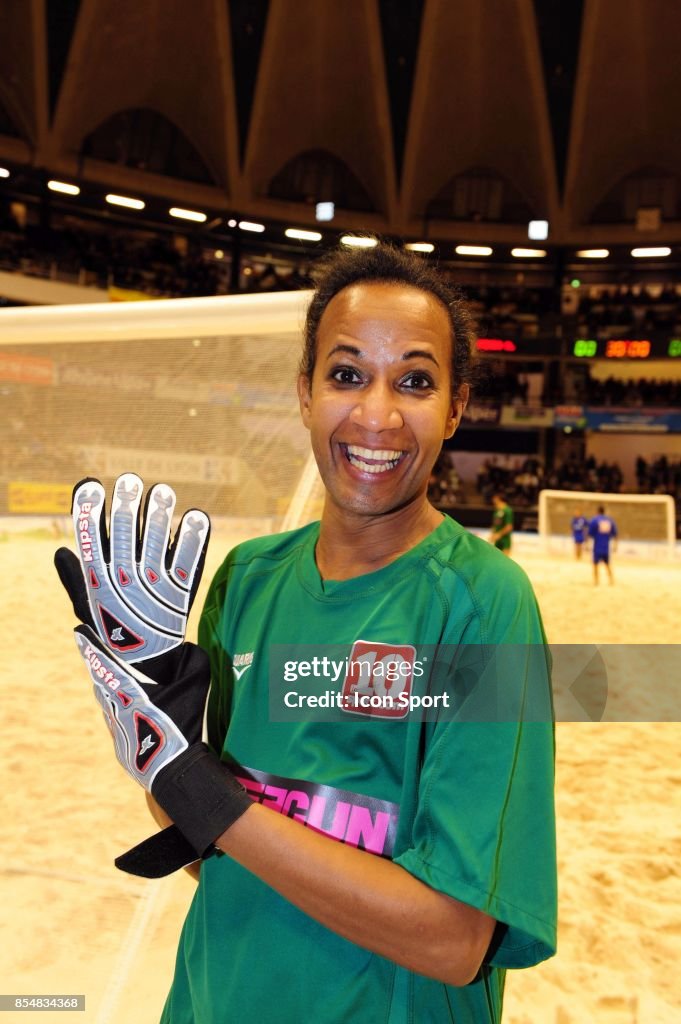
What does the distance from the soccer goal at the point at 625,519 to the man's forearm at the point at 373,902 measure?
15450 mm

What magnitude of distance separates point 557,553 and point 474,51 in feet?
57.1

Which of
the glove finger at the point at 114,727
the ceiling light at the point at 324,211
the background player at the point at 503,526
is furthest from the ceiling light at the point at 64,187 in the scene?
the glove finger at the point at 114,727

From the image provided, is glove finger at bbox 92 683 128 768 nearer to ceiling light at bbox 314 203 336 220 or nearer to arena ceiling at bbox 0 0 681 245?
arena ceiling at bbox 0 0 681 245

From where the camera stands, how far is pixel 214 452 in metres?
2.02

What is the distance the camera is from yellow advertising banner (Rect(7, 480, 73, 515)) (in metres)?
2.02

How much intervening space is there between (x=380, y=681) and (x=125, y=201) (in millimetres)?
26935

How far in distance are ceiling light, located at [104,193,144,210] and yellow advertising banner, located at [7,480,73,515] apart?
83.6 ft

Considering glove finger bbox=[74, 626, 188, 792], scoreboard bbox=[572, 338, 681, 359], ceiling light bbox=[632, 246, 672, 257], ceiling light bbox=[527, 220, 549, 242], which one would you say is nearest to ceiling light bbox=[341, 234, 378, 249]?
glove finger bbox=[74, 626, 188, 792]

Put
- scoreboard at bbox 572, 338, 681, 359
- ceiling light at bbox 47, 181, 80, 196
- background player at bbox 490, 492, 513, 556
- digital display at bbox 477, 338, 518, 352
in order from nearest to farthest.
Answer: background player at bbox 490, 492, 513, 556 < ceiling light at bbox 47, 181, 80, 196 < scoreboard at bbox 572, 338, 681, 359 < digital display at bbox 477, 338, 518, 352

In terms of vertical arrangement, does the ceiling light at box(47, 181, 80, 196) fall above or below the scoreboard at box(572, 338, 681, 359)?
above

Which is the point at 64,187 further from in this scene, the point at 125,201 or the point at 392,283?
the point at 392,283

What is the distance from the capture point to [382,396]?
1.12m

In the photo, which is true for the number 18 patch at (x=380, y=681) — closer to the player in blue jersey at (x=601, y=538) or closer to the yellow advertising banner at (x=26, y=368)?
the yellow advertising banner at (x=26, y=368)

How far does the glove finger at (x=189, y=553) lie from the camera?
1.10 m
